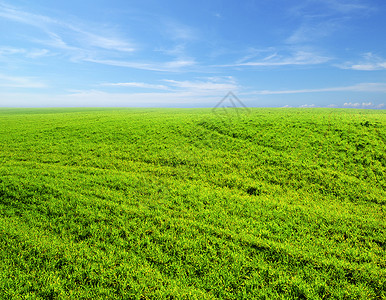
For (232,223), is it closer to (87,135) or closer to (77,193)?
(77,193)

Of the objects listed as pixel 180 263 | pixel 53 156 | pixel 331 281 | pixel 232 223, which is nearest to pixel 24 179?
pixel 53 156

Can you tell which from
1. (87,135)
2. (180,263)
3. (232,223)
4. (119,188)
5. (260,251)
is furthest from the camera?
(87,135)

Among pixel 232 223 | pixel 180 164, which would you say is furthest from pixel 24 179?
pixel 232 223

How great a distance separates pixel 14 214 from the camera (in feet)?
25.8

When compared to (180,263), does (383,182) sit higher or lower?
higher

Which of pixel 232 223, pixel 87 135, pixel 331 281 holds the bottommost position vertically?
pixel 331 281

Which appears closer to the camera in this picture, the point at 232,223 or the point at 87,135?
the point at 232,223

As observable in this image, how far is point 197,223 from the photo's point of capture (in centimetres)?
717

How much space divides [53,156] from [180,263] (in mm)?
13920

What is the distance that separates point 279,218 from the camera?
7641 millimetres

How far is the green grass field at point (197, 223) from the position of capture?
5.04m

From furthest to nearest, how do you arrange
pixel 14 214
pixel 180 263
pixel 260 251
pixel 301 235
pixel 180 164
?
pixel 180 164, pixel 14 214, pixel 301 235, pixel 260 251, pixel 180 263

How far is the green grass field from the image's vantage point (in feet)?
16.5

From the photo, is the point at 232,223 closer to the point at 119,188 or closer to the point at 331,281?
the point at 331,281
